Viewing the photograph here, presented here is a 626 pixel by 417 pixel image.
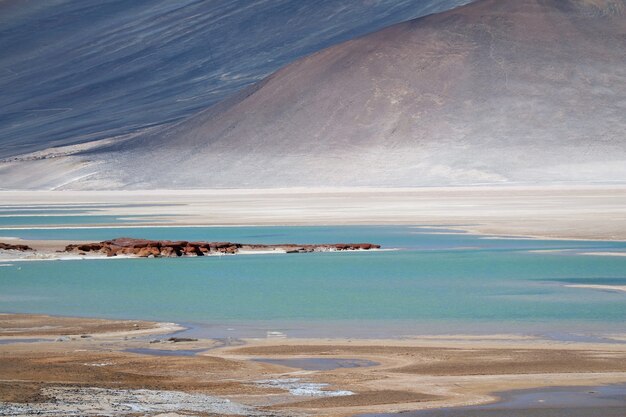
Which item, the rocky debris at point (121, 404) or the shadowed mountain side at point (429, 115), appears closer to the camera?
the rocky debris at point (121, 404)

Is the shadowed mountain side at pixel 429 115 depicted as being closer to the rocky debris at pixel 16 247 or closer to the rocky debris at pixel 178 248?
the rocky debris at pixel 178 248

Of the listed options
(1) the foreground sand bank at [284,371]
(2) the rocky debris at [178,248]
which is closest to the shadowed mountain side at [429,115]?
(2) the rocky debris at [178,248]

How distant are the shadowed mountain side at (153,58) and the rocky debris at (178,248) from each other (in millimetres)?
72058

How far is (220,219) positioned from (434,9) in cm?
7740

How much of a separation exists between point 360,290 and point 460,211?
2406cm

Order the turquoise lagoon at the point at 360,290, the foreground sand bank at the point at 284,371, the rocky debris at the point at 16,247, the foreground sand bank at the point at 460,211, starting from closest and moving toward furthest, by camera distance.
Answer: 1. the foreground sand bank at the point at 284,371
2. the turquoise lagoon at the point at 360,290
3. the rocky debris at the point at 16,247
4. the foreground sand bank at the point at 460,211

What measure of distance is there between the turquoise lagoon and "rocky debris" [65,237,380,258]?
31.5 inches

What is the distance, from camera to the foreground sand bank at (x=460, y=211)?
3045 centimetres

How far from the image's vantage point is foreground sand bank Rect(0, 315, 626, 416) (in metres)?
8.38

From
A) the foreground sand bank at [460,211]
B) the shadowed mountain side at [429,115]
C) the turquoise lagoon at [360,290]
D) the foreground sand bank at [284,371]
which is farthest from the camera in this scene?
the shadowed mountain side at [429,115]

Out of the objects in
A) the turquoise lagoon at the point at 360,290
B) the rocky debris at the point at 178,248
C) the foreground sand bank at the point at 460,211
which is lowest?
the turquoise lagoon at the point at 360,290

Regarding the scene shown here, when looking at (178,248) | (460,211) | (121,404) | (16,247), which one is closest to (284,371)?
(121,404)

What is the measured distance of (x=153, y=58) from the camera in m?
118

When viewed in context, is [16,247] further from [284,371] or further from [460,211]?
[460,211]
